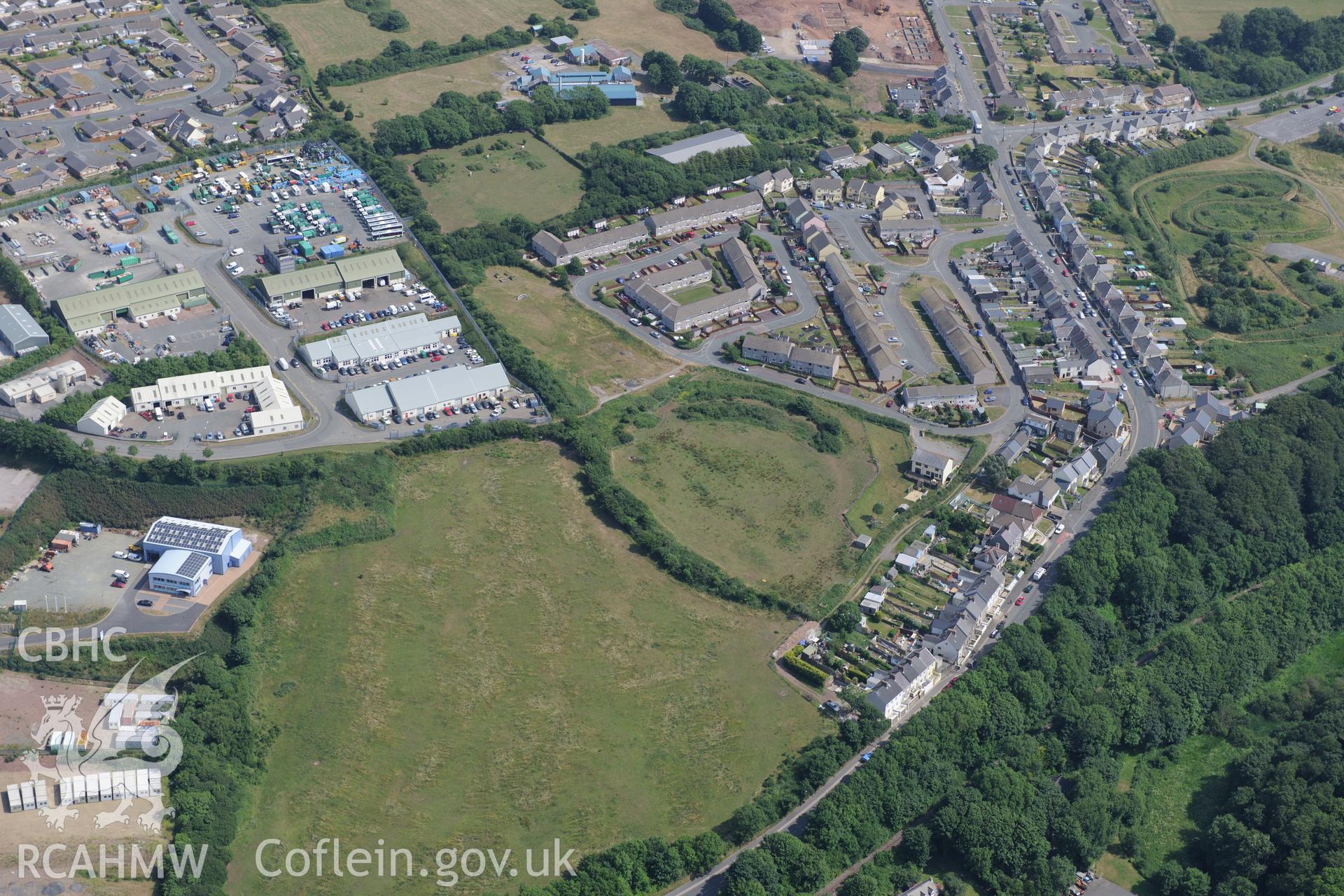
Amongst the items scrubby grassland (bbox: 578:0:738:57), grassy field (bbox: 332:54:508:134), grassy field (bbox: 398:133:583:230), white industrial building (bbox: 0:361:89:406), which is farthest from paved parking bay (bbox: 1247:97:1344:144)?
white industrial building (bbox: 0:361:89:406)

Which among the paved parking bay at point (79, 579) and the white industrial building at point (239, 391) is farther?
the white industrial building at point (239, 391)

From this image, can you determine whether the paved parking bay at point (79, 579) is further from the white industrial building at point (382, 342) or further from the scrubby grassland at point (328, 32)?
the scrubby grassland at point (328, 32)

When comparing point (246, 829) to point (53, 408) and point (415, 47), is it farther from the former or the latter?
point (415, 47)

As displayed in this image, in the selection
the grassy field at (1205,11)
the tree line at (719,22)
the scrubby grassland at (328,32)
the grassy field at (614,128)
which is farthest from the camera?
the grassy field at (1205,11)

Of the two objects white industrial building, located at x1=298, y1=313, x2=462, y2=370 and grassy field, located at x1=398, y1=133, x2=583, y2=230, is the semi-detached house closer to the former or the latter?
grassy field, located at x1=398, y1=133, x2=583, y2=230

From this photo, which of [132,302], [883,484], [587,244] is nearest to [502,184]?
[587,244]

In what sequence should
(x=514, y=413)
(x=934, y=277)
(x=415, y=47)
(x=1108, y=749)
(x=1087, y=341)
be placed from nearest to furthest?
1. (x=1108, y=749)
2. (x=514, y=413)
3. (x=1087, y=341)
4. (x=934, y=277)
5. (x=415, y=47)

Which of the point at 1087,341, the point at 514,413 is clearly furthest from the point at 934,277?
the point at 514,413

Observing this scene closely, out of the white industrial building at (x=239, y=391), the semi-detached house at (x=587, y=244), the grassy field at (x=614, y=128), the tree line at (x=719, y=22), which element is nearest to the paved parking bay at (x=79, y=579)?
the white industrial building at (x=239, y=391)

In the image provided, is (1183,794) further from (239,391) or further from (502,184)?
(502,184)
